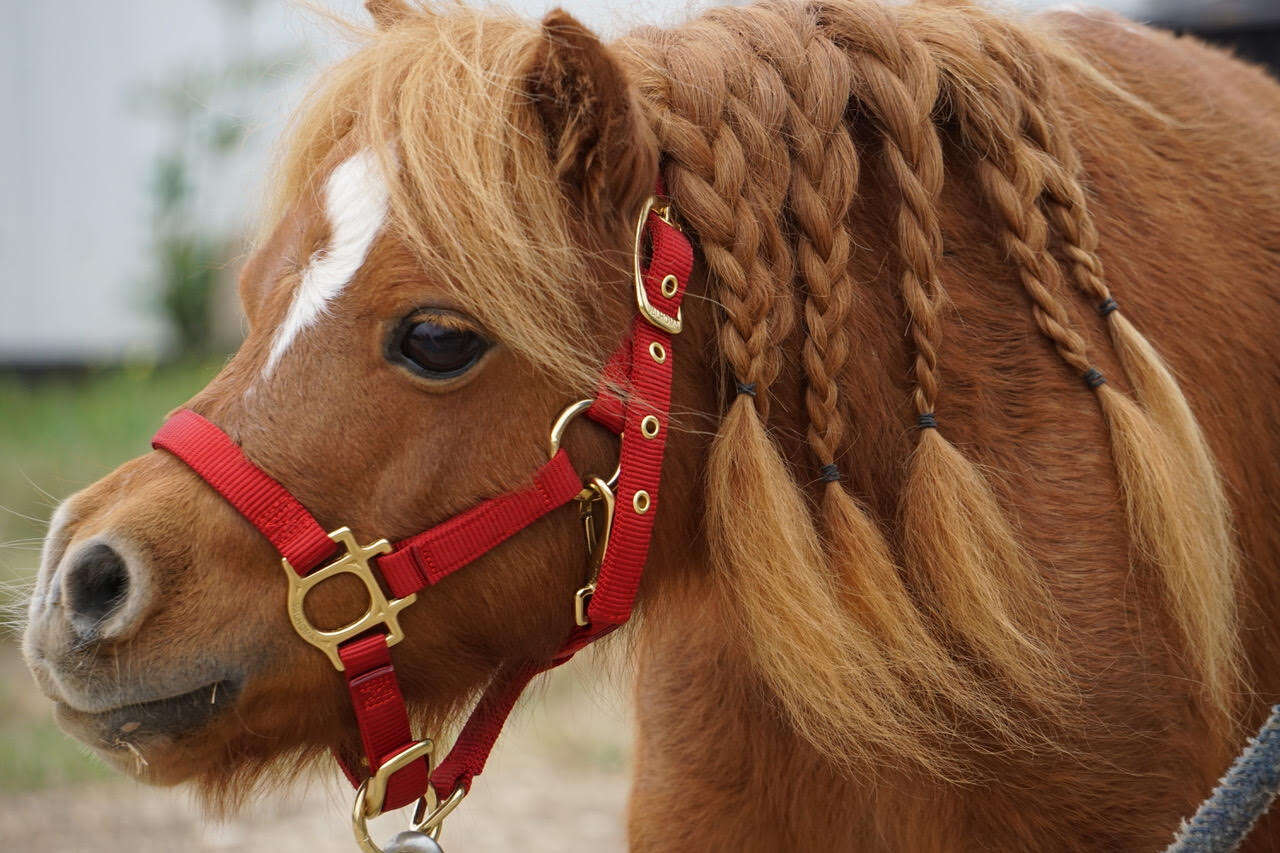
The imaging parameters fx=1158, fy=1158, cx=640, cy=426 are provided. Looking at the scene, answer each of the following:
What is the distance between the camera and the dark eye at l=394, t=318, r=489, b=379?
1.61m

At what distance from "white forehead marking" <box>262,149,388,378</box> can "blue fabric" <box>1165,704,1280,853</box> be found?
4.56 ft

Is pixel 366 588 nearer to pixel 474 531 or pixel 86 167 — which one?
pixel 474 531

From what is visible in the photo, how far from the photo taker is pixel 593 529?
1.71 meters

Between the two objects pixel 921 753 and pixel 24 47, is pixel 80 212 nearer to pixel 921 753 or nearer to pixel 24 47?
pixel 24 47

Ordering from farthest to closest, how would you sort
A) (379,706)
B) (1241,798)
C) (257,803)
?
(257,803) → (379,706) → (1241,798)

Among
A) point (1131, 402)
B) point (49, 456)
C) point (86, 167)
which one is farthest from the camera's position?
point (86, 167)

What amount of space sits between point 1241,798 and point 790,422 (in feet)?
2.64

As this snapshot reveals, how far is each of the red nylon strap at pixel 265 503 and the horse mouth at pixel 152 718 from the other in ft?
0.69

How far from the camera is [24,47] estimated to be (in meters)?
8.89

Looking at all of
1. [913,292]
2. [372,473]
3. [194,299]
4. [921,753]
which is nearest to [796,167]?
[913,292]

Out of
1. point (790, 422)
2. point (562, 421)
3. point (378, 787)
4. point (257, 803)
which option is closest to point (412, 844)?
point (378, 787)

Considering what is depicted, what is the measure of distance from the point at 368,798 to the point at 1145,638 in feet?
3.93

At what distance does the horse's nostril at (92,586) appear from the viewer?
1.54 meters

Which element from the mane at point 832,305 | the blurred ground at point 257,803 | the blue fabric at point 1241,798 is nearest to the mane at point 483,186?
the mane at point 832,305
